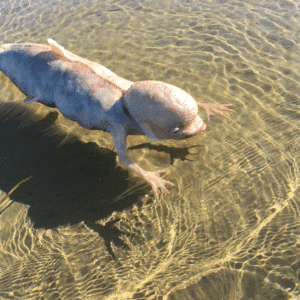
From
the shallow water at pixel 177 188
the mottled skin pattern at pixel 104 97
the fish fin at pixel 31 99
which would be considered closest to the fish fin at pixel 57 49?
the mottled skin pattern at pixel 104 97

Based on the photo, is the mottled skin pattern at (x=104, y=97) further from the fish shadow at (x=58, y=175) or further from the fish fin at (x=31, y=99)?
the fish shadow at (x=58, y=175)

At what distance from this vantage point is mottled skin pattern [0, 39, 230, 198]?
284 cm

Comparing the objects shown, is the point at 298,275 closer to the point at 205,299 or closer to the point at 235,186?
the point at 205,299

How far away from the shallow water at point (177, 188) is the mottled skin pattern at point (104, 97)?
48 centimetres

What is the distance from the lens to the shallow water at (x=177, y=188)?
8.99 feet

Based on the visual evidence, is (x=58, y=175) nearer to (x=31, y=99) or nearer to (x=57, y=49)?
(x=31, y=99)

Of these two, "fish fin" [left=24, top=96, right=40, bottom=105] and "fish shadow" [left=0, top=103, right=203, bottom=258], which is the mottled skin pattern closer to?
"fish fin" [left=24, top=96, right=40, bottom=105]

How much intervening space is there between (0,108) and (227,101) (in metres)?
4.20

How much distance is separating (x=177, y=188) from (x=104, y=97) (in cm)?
150

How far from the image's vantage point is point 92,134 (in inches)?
177

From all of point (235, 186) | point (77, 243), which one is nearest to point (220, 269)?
point (235, 186)

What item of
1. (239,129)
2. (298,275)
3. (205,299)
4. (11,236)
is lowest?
(11,236)

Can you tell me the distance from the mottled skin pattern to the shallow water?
1.58ft

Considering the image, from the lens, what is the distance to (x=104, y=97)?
3.39 meters
